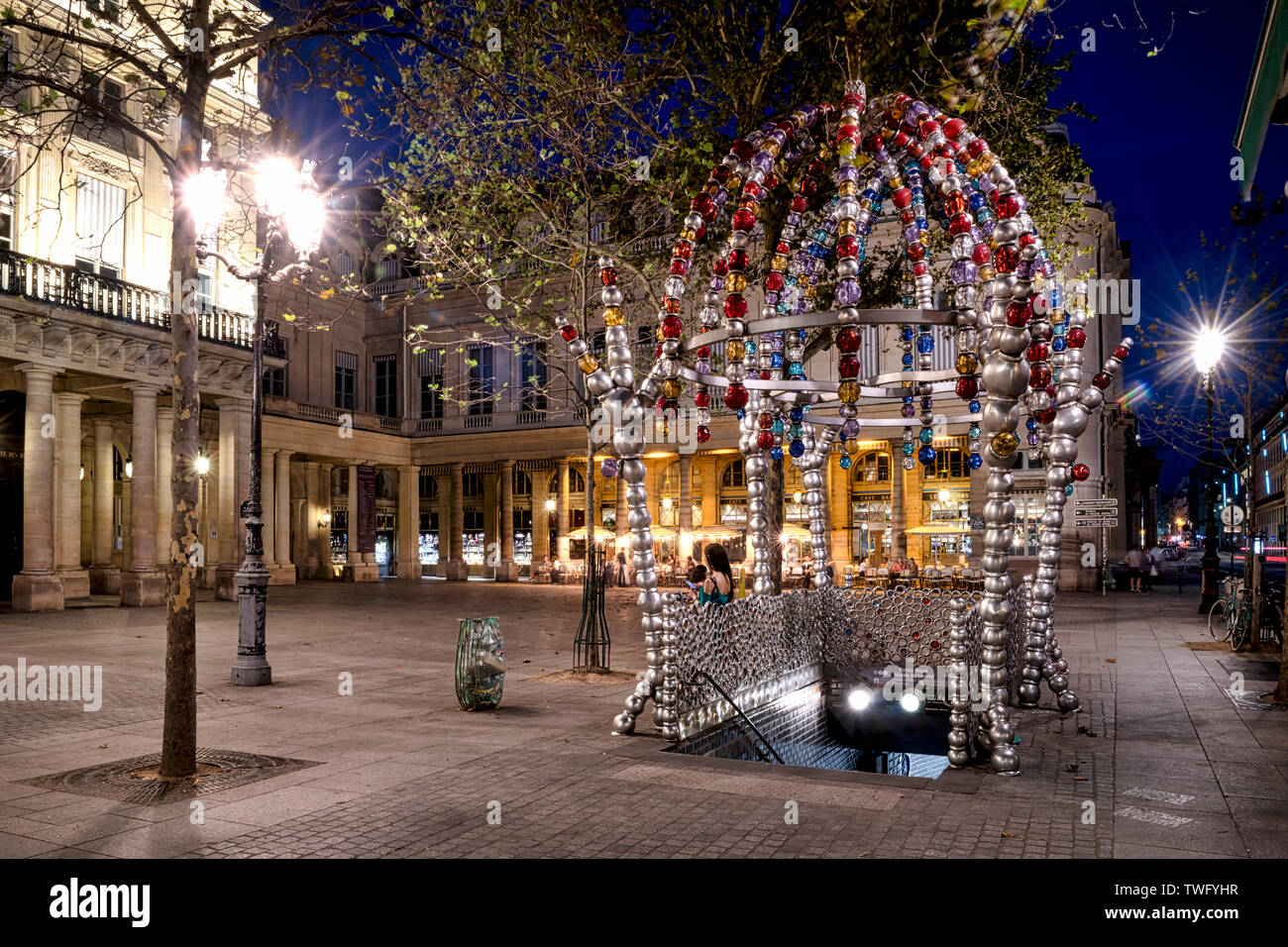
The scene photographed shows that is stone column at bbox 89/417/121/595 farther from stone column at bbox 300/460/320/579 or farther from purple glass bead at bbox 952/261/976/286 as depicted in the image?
purple glass bead at bbox 952/261/976/286

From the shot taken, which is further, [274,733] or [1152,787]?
[274,733]

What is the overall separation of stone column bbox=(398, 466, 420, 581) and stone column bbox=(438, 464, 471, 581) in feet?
5.14

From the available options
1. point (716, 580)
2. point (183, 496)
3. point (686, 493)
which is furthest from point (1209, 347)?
point (686, 493)

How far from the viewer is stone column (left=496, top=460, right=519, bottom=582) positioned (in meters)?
45.8

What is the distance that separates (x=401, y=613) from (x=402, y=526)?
21614mm

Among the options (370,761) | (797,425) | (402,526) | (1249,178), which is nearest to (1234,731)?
(797,425)

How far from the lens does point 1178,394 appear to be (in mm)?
27656

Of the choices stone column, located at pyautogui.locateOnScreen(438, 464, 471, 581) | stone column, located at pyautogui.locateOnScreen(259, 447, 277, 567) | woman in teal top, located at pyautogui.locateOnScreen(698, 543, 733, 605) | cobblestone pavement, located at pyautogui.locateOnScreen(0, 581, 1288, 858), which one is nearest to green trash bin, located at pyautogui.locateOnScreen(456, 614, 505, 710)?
cobblestone pavement, located at pyautogui.locateOnScreen(0, 581, 1288, 858)

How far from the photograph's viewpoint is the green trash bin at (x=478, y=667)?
10648mm

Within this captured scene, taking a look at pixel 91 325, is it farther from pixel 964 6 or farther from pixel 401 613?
pixel 964 6

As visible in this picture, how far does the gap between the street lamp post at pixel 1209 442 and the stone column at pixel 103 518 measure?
30.8 meters

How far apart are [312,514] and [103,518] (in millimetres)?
12850

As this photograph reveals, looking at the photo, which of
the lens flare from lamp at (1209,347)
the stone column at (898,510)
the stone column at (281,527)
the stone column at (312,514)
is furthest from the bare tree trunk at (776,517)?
the stone column at (312,514)

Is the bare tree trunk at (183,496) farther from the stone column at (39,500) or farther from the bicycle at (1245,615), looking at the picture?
the stone column at (39,500)
